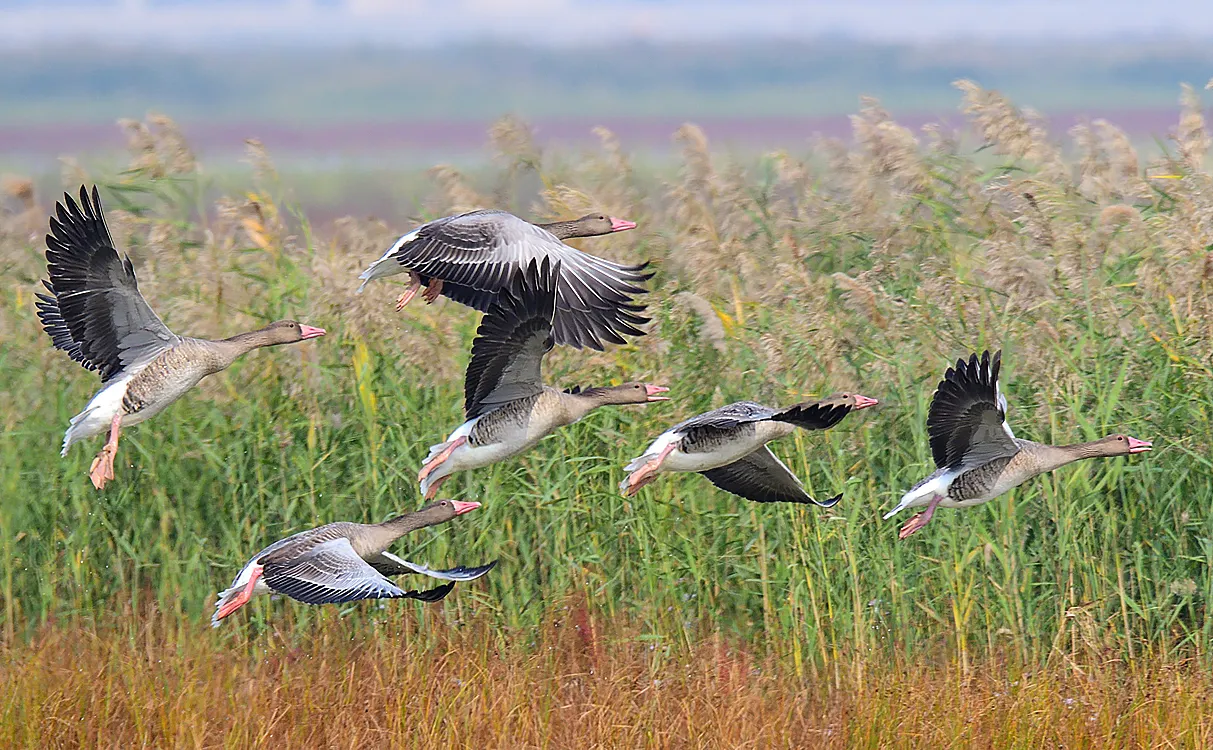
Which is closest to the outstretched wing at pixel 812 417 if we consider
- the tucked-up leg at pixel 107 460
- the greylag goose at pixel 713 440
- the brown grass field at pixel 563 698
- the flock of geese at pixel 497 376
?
the greylag goose at pixel 713 440

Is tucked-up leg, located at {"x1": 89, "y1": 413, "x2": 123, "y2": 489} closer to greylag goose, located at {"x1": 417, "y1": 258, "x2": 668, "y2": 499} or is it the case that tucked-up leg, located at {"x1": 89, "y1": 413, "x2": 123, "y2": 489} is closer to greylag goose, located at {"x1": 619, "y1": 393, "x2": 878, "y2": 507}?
greylag goose, located at {"x1": 417, "y1": 258, "x2": 668, "y2": 499}

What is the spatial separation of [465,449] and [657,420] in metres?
1.85

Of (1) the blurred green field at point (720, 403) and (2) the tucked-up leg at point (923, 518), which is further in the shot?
(1) the blurred green field at point (720, 403)

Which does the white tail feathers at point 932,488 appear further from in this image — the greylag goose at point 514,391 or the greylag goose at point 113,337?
the greylag goose at point 113,337

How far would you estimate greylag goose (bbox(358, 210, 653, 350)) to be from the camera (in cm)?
586

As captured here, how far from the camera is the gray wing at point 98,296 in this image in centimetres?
568

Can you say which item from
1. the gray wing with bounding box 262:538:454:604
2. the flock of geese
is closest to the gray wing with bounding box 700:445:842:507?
the flock of geese

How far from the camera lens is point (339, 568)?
17.0 ft

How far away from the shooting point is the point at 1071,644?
6980 mm

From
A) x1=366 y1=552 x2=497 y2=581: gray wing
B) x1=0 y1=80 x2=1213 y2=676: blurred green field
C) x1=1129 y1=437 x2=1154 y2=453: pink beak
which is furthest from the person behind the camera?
x1=0 y1=80 x2=1213 y2=676: blurred green field

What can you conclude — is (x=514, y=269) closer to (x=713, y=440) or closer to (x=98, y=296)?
(x=713, y=440)

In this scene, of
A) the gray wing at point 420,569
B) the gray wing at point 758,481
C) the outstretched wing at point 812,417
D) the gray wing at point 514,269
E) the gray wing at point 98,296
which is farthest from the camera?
the gray wing at point 758,481

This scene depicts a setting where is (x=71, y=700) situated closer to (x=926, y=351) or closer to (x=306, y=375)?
(x=306, y=375)

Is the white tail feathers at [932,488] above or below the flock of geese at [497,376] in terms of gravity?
below
